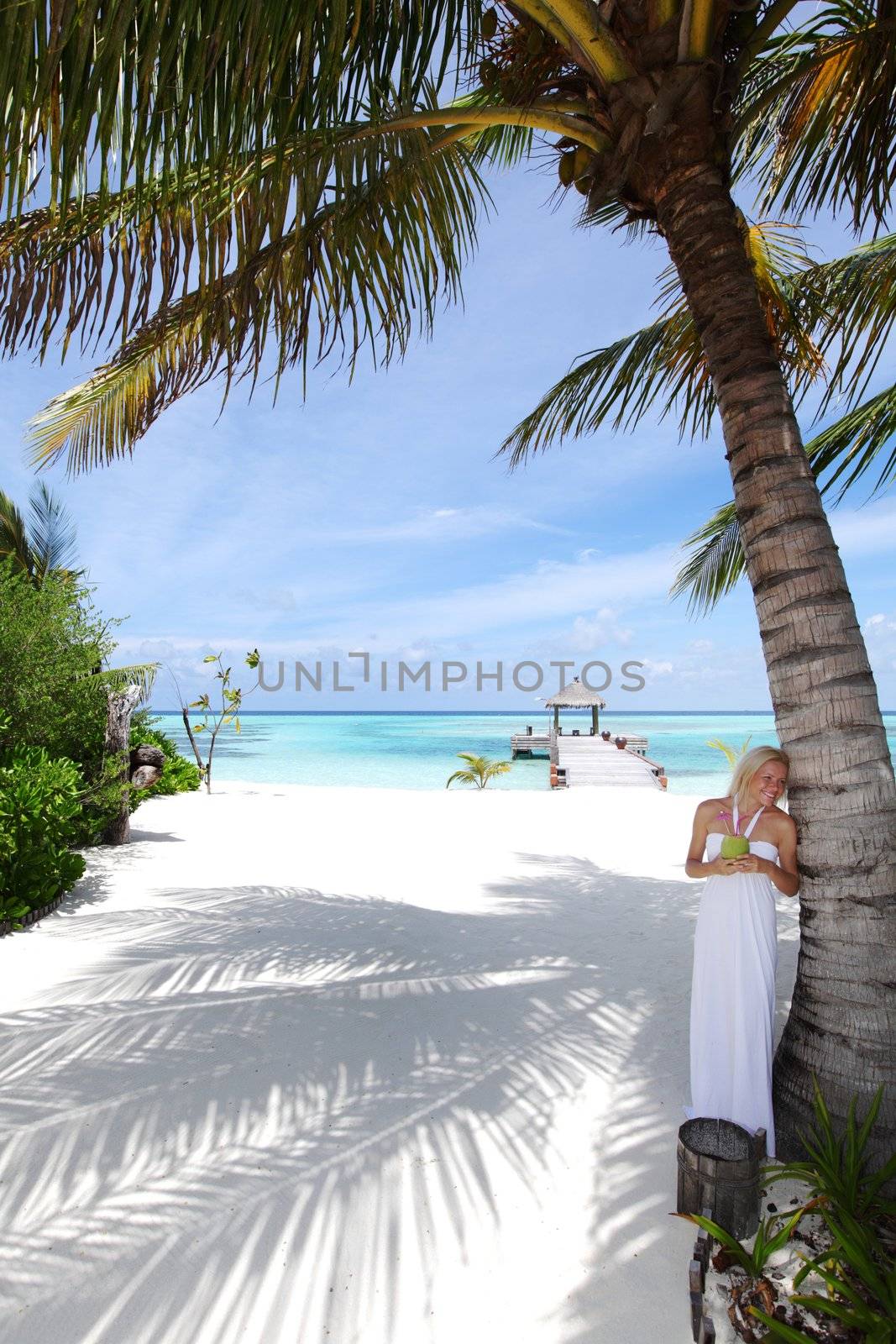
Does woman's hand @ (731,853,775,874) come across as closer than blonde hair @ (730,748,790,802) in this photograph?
Yes

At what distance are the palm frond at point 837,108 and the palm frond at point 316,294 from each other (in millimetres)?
1545

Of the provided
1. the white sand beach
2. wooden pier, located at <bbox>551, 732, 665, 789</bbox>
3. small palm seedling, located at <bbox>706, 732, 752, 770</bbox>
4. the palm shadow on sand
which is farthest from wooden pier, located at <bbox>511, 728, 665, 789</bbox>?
the palm shadow on sand

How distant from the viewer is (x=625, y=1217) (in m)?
2.47

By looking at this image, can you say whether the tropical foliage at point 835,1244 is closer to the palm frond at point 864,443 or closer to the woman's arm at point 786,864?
the woman's arm at point 786,864

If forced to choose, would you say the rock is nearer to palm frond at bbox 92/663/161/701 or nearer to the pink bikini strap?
palm frond at bbox 92/663/161/701

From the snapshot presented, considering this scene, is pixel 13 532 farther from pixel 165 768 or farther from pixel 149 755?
pixel 149 755

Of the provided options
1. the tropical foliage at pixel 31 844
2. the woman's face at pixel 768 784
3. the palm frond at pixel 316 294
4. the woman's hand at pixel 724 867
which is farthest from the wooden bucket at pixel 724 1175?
the tropical foliage at pixel 31 844

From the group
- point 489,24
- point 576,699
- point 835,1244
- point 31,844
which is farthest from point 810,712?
point 576,699

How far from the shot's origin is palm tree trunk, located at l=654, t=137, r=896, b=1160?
2.52m

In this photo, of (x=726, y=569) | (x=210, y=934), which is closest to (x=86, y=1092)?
(x=210, y=934)

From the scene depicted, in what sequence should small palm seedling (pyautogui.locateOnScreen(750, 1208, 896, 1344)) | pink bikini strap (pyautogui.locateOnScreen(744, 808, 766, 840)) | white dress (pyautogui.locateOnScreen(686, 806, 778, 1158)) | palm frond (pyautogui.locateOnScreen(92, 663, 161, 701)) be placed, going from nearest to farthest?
1. small palm seedling (pyautogui.locateOnScreen(750, 1208, 896, 1344))
2. white dress (pyautogui.locateOnScreen(686, 806, 778, 1158))
3. pink bikini strap (pyautogui.locateOnScreen(744, 808, 766, 840))
4. palm frond (pyautogui.locateOnScreen(92, 663, 161, 701))

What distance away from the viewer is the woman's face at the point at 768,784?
2.83m

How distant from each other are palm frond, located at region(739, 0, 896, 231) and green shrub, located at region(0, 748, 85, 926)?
6.45 metres

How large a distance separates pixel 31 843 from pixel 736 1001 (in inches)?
217
